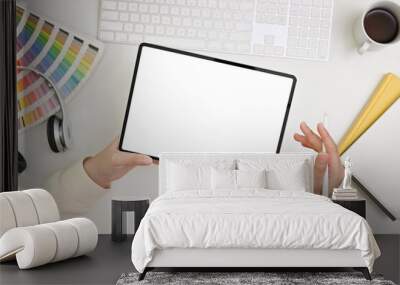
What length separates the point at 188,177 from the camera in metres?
5.27

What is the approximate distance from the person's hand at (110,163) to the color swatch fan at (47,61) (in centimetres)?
58

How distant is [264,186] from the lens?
17.2ft

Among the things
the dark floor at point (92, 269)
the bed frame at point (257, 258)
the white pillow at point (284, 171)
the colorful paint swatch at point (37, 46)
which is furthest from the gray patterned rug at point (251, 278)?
the colorful paint swatch at point (37, 46)

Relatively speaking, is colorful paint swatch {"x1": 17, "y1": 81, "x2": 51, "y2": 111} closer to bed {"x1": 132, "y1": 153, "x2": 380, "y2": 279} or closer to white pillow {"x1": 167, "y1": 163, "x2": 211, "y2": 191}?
white pillow {"x1": 167, "y1": 163, "x2": 211, "y2": 191}

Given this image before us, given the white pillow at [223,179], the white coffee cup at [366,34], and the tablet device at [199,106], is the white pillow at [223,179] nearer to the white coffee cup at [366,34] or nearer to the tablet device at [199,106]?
the tablet device at [199,106]

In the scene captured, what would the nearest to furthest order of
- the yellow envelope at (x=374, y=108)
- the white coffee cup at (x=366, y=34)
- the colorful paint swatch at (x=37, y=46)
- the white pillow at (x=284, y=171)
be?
1. the white pillow at (x=284, y=171)
2. the white coffee cup at (x=366, y=34)
3. the colorful paint swatch at (x=37, y=46)
4. the yellow envelope at (x=374, y=108)

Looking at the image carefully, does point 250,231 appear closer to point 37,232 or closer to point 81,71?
point 37,232

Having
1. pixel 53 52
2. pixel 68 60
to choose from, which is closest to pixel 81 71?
pixel 68 60

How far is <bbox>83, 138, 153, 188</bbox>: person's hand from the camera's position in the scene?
576cm

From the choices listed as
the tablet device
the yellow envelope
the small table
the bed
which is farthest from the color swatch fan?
the yellow envelope

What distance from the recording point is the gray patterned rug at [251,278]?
158 inches

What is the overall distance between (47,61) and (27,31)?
33 cm

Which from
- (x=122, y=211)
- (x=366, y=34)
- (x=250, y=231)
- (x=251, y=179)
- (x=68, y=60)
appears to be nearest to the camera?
(x=250, y=231)

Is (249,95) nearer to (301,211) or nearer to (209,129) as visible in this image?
(209,129)
